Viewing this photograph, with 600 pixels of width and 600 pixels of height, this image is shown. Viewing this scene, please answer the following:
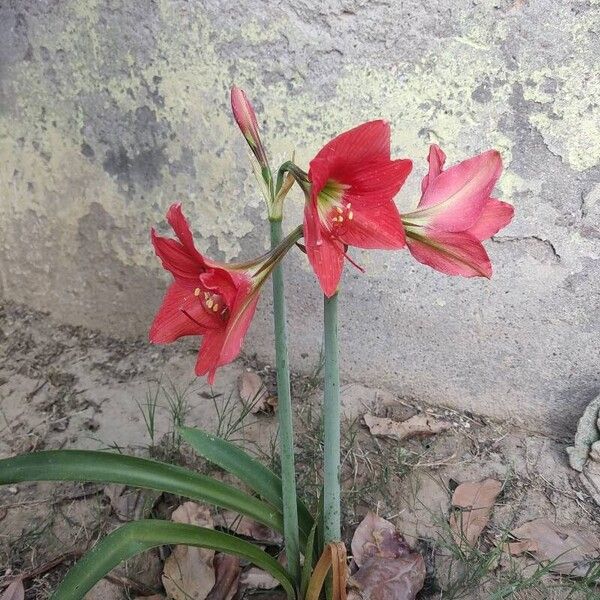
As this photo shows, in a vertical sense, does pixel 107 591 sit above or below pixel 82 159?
below

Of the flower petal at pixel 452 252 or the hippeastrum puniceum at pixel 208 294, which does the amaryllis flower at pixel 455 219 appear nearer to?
the flower petal at pixel 452 252

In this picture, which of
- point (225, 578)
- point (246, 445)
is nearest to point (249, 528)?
point (225, 578)

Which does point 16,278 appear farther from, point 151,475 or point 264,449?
point 151,475

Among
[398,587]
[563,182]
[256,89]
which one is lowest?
[398,587]

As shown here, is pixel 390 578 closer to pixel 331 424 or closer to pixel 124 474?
pixel 331 424

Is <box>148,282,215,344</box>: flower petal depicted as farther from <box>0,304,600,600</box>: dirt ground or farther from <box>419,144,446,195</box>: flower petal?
<box>0,304,600,600</box>: dirt ground

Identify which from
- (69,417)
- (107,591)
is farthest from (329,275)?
(69,417)

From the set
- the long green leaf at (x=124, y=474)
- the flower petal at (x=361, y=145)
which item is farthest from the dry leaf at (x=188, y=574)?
the flower petal at (x=361, y=145)
